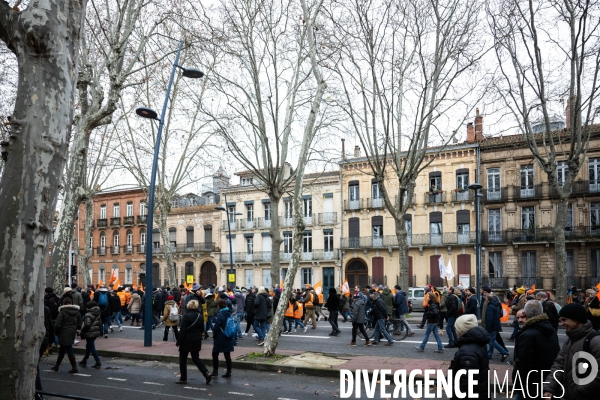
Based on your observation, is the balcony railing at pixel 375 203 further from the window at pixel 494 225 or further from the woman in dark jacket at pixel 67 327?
the woman in dark jacket at pixel 67 327

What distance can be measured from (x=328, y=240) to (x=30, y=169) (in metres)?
39.9

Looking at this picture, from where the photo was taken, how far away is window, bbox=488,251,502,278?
1454 inches

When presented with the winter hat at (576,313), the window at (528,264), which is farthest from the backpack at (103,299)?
the window at (528,264)

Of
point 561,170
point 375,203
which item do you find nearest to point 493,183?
point 561,170

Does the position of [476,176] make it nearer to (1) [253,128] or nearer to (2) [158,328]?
(1) [253,128]

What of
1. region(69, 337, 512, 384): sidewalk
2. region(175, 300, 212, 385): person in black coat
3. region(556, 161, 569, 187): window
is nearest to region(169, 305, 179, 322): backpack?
region(69, 337, 512, 384): sidewalk

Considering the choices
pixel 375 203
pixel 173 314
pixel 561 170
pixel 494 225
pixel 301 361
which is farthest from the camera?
pixel 375 203

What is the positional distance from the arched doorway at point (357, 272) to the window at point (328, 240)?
7.00ft

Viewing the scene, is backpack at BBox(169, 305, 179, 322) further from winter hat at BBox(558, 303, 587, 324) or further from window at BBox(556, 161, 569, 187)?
window at BBox(556, 161, 569, 187)

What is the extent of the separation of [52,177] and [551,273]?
36833 mm

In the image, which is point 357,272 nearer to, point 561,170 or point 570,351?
point 561,170

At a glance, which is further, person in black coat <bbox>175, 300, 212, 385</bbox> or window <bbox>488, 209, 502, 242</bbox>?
window <bbox>488, 209, 502, 242</bbox>

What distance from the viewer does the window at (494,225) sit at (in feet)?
122

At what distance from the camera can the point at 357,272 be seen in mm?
42281
